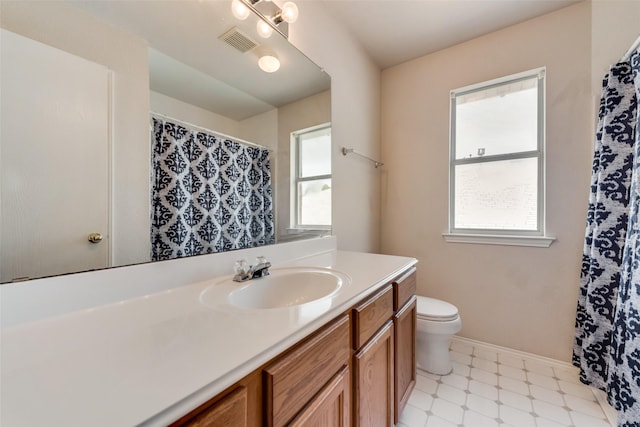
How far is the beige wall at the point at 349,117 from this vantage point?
1620 mm

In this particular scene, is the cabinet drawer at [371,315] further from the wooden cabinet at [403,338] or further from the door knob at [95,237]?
the door knob at [95,237]

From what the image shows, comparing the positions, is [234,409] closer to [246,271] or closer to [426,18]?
[246,271]

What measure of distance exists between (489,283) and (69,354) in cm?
233

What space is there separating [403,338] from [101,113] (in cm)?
148

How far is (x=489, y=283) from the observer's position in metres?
1.96

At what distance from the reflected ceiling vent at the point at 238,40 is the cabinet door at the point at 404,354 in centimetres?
141

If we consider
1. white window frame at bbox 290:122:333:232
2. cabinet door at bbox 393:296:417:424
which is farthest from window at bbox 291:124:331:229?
cabinet door at bbox 393:296:417:424

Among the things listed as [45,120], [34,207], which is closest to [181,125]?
[45,120]

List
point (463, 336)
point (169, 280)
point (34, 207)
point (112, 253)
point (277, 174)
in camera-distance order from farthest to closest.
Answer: point (463, 336)
point (277, 174)
point (169, 280)
point (112, 253)
point (34, 207)

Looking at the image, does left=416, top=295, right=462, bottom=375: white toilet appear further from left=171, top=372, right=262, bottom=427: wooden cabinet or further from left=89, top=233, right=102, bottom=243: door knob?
left=89, top=233, right=102, bottom=243: door knob

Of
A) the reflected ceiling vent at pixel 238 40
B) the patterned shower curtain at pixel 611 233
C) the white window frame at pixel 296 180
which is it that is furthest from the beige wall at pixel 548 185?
the reflected ceiling vent at pixel 238 40

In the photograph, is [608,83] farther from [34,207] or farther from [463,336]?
[34,207]

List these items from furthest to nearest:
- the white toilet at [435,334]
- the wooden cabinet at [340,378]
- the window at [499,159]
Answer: the window at [499,159] < the white toilet at [435,334] < the wooden cabinet at [340,378]

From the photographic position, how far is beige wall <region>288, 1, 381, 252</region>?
1.62 m
